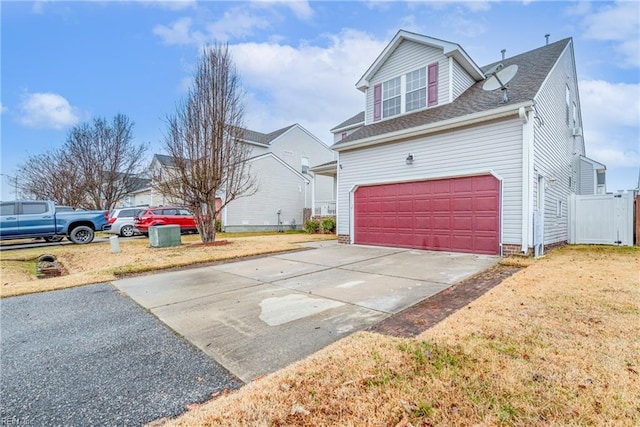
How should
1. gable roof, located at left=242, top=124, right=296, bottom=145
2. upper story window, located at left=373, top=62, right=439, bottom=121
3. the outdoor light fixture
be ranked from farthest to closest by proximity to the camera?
gable roof, located at left=242, top=124, right=296, bottom=145 < upper story window, located at left=373, top=62, right=439, bottom=121 < the outdoor light fixture

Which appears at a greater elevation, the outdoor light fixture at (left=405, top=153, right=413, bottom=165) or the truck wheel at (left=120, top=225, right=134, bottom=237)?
the outdoor light fixture at (left=405, top=153, right=413, bottom=165)

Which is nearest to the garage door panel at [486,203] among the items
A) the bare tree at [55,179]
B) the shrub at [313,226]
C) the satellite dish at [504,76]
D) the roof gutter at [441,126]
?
the roof gutter at [441,126]

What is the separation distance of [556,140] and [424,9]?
6.59 meters

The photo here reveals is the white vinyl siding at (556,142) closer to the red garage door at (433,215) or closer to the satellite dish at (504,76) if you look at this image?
the satellite dish at (504,76)

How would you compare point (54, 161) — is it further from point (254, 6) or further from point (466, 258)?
point (466, 258)

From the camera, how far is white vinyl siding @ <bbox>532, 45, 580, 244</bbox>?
872cm

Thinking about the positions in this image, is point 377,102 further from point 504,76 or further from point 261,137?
point 261,137

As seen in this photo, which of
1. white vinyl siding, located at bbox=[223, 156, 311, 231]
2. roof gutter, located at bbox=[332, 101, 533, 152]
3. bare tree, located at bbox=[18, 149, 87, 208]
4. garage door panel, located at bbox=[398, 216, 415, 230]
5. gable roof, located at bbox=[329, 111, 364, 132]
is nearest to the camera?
roof gutter, located at bbox=[332, 101, 533, 152]

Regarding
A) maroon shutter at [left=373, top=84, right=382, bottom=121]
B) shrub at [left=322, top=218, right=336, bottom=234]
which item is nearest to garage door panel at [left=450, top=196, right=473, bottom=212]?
maroon shutter at [left=373, top=84, right=382, bottom=121]

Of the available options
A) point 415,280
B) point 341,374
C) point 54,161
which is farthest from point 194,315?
point 54,161

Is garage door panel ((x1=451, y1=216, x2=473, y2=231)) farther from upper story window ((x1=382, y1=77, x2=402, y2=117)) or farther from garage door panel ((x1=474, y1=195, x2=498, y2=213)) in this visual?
upper story window ((x1=382, y1=77, x2=402, y2=117))

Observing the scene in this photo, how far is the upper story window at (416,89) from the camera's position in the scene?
1083cm

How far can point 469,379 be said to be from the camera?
7.36 ft

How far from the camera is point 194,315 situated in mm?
4090
